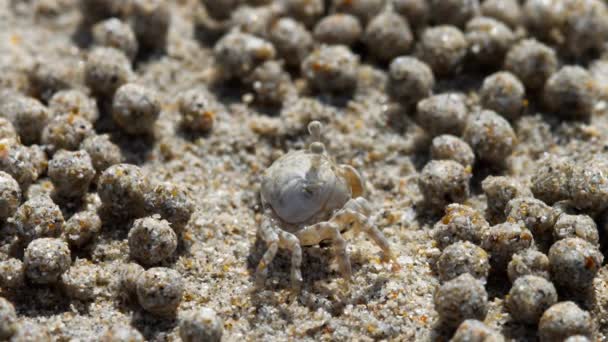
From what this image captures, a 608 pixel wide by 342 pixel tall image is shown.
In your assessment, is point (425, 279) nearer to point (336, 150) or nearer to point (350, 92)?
point (336, 150)

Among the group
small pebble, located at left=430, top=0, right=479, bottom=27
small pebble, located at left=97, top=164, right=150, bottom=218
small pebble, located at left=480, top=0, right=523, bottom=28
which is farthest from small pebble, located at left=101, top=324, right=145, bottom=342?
small pebble, located at left=480, top=0, right=523, bottom=28

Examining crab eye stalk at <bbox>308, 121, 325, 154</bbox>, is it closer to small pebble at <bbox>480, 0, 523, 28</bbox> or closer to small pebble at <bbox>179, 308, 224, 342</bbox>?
small pebble at <bbox>179, 308, 224, 342</bbox>

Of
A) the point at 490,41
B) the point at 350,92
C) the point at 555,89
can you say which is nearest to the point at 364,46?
the point at 350,92

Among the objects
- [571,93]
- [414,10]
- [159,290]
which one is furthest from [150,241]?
[571,93]

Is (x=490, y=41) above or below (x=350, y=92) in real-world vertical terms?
above

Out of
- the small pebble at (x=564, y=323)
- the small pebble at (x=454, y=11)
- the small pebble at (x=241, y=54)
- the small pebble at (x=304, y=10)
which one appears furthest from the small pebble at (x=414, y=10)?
the small pebble at (x=564, y=323)

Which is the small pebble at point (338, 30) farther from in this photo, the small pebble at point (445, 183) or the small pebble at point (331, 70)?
the small pebble at point (445, 183)
